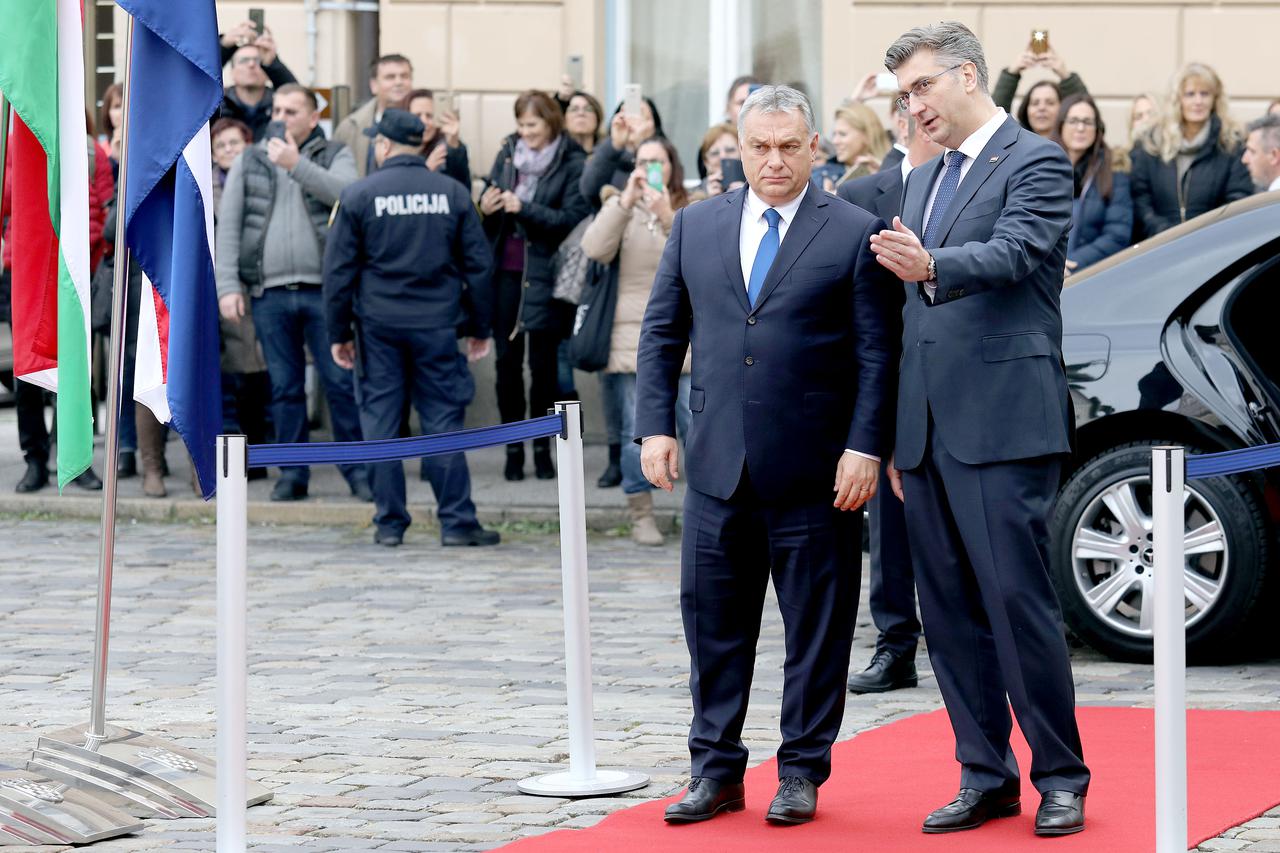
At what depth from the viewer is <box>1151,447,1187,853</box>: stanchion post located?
5188 millimetres

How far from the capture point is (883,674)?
758cm

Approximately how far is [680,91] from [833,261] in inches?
372

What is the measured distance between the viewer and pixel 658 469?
585 centimetres

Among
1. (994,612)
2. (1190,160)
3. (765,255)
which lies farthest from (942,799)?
(1190,160)

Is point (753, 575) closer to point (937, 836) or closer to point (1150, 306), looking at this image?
point (937, 836)

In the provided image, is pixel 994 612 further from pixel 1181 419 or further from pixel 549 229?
pixel 549 229

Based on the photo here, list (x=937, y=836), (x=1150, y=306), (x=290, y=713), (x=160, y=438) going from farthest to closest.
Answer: (x=160, y=438) → (x=1150, y=306) → (x=290, y=713) → (x=937, y=836)

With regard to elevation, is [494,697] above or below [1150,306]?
below

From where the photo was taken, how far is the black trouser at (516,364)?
1291 cm

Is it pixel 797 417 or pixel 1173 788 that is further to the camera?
pixel 797 417

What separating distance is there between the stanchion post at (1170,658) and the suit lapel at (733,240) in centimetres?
120

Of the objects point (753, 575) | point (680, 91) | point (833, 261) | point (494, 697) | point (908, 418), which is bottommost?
point (494, 697)

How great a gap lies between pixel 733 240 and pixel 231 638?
1689 millimetres

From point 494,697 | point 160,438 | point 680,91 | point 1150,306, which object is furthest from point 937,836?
point 680,91
